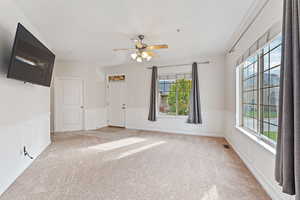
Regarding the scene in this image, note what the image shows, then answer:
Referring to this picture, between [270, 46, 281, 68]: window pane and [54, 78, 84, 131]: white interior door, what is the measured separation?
544 centimetres

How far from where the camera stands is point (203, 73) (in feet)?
15.3

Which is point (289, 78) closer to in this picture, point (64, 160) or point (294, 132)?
point (294, 132)

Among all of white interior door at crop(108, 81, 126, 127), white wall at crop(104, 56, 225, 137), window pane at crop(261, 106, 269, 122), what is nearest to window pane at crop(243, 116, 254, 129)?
window pane at crop(261, 106, 269, 122)

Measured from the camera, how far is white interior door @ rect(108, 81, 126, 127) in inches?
233

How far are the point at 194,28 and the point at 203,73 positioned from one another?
83.5 inches

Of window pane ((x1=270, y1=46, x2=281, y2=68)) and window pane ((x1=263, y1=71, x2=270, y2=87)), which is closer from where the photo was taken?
window pane ((x1=270, y1=46, x2=281, y2=68))

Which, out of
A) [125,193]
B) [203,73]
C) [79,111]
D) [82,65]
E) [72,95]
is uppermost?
[82,65]

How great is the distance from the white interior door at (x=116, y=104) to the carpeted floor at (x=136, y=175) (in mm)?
2441

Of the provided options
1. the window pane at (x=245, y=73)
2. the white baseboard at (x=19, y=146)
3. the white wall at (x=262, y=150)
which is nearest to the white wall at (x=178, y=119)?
the window pane at (x=245, y=73)

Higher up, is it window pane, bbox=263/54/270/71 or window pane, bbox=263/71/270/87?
window pane, bbox=263/54/270/71

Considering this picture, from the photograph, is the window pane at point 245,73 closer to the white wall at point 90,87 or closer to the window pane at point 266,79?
the window pane at point 266,79

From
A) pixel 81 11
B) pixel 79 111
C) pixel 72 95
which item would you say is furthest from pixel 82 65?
pixel 81 11

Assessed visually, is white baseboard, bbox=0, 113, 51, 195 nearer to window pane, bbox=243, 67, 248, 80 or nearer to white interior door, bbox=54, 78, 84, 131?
white interior door, bbox=54, 78, 84, 131

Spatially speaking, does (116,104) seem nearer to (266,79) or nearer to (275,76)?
(266,79)
